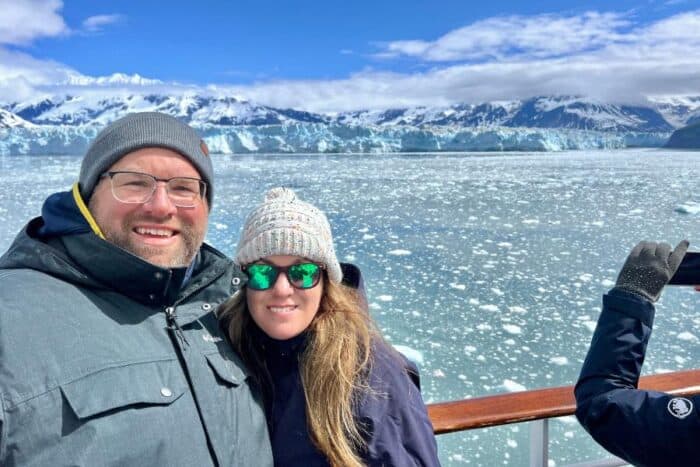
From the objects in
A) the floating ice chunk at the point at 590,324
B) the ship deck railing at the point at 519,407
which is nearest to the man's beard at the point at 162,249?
the ship deck railing at the point at 519,407

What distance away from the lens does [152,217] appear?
926 millimetres

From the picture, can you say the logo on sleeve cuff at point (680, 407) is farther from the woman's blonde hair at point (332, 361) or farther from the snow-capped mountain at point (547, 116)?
the snow-capped mountain at point (547, 116)

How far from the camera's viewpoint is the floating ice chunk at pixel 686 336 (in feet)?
11.4

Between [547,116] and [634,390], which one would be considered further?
[547,116]

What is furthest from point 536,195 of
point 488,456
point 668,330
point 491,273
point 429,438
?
point 429,438

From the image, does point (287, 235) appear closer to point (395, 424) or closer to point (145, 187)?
point (145, 187)

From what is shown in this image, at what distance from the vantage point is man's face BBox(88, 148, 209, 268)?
911 millimetres

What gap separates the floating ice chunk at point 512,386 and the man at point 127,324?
224 cm

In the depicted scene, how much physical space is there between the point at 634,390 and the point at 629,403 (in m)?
0.03

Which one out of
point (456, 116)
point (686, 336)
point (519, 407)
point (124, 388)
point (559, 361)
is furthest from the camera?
point (456, 116)

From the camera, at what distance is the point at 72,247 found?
83cm

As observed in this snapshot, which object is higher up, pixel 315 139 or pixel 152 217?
pixel 315 139

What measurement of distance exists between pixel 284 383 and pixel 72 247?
425 mm

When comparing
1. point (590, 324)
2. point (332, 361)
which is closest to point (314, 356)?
point (332, 361)
